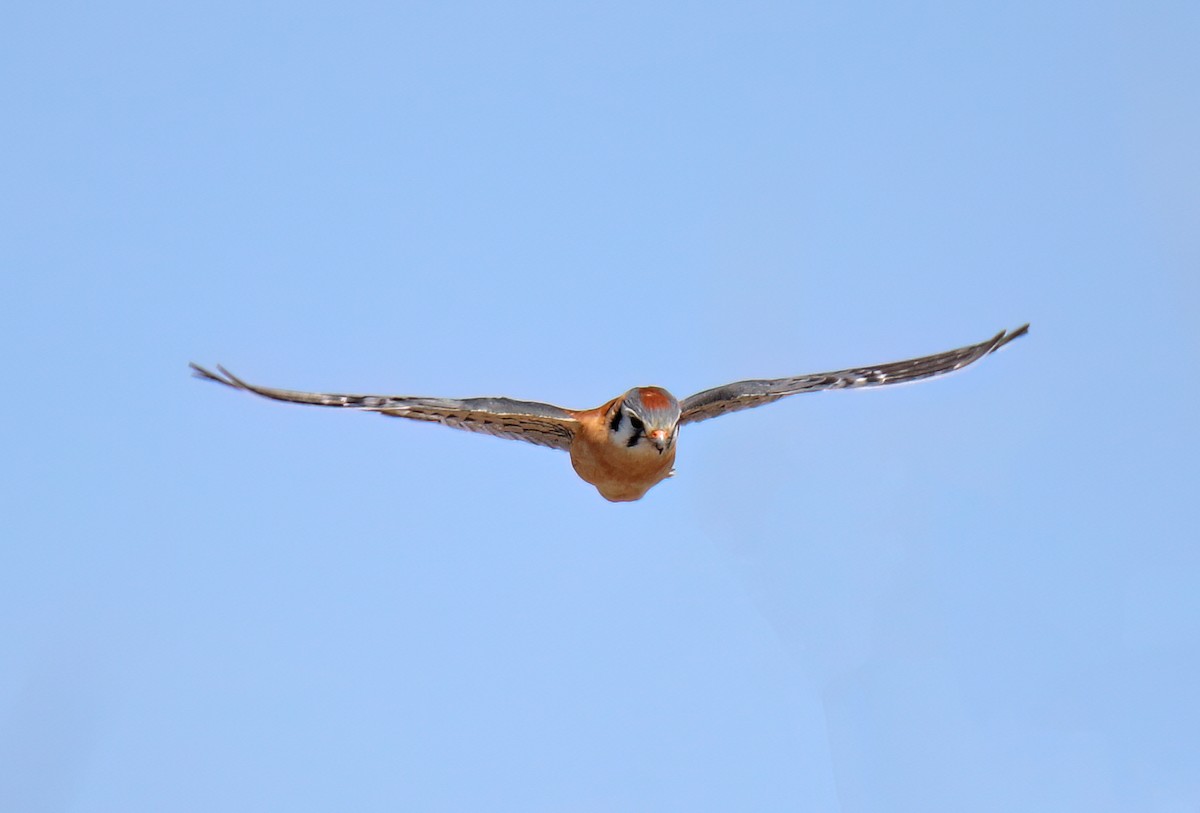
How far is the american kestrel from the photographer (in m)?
15.9

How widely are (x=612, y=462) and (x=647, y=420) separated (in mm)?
827

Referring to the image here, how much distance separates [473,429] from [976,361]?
6.45 metres

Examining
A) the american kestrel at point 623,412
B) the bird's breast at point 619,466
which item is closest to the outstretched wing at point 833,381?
the american kestrel at point 623,412

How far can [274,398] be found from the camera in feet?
52.6

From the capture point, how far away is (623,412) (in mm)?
16000

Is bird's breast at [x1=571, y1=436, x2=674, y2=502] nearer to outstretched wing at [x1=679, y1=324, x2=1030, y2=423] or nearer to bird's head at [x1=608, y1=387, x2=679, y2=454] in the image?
bird's head at [x1=608, y1=387, x2=679, y2=454]

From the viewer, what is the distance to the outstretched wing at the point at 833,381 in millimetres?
17406

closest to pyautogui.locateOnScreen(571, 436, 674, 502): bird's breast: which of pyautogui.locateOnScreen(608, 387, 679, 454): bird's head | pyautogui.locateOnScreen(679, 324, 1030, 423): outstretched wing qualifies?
pyautogui.locateOnScreen(608, 387, 679, 454): bird's head

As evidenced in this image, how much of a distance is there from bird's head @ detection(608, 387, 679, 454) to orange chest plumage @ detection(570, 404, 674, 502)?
10cm

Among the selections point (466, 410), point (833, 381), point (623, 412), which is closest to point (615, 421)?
point (623, 412)

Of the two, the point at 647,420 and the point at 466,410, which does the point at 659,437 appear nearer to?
the point at 647,420

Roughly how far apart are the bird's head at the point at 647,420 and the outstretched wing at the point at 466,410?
39.3 inches

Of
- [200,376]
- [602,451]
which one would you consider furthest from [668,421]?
[200,376]

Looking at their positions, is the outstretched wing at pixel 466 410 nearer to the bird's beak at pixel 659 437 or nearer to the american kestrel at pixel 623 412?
the american kestrel at pixel 623 412
